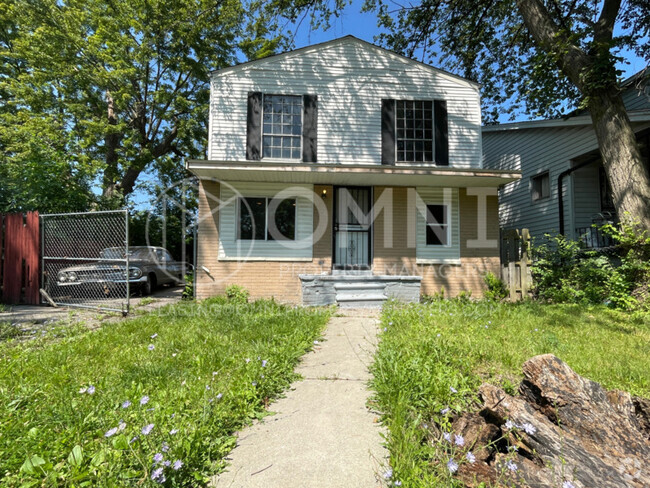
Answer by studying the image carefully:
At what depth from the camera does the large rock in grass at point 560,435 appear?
151 cm

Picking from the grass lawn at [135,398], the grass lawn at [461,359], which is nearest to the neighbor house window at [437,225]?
the grass lawn at [461,359]

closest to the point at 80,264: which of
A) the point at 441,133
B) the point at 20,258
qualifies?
the point at 20,258

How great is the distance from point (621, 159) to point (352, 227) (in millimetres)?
6461

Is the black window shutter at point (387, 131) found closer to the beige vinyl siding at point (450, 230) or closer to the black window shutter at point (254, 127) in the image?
the beige vinyl siding at point (450, 230)

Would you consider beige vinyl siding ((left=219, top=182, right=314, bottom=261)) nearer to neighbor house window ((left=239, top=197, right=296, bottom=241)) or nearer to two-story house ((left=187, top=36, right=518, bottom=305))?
two-story house ((left=187, top=36, right=518, bottom=305))

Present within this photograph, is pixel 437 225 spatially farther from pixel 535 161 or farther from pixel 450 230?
pixel 535 161

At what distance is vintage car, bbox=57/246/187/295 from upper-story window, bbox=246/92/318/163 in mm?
4778

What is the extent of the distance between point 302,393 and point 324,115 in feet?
27.5

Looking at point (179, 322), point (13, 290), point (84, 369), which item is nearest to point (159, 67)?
point (13, 290)

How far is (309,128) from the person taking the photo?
30.0ft

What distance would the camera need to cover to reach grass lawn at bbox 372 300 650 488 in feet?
6.07

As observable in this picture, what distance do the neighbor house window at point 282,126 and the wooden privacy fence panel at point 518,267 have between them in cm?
674

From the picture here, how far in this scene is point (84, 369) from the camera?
119 inches

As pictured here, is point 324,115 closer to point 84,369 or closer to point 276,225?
point 276,225
